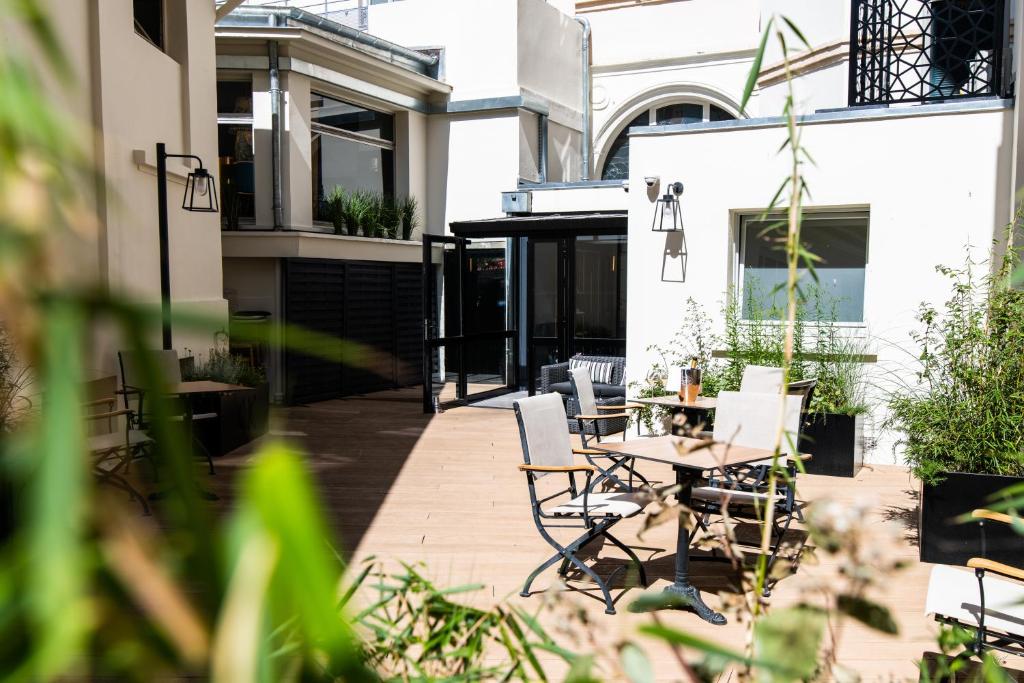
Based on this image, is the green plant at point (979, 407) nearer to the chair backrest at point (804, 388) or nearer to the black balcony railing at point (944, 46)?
the chair backrest at point (804, 388)

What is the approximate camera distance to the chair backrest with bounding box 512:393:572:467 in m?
5.23

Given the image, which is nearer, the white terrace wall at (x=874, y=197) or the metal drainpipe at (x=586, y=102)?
the white terrace wall at (x=874, y=197)

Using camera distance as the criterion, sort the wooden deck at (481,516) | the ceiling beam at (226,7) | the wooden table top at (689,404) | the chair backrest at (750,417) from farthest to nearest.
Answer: the ceiling beam at (226,7), the wooden table top at (689,404), the chair backrest at (750,417), the wooden deck at (481,516)

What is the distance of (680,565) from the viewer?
4730 millimetres

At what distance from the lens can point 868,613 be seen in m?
0.91

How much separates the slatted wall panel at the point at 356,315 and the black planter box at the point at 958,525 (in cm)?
829

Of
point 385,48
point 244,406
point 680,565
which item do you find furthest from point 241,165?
point 680,565

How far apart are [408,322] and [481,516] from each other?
29.0 ft

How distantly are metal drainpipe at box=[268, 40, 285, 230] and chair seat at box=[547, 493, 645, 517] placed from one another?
344 inches

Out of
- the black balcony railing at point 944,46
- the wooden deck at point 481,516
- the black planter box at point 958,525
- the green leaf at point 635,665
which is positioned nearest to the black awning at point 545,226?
the wooden deck at point 481,516

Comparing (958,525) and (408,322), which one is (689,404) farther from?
(408,322)

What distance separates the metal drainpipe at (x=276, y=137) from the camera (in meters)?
12.7

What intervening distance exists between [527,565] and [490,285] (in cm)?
897

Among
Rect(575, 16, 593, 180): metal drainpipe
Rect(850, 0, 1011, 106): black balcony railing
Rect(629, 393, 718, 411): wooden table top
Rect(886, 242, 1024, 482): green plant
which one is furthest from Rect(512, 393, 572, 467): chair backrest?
Rect(575, 16, 593, 180): metal drainpipe
